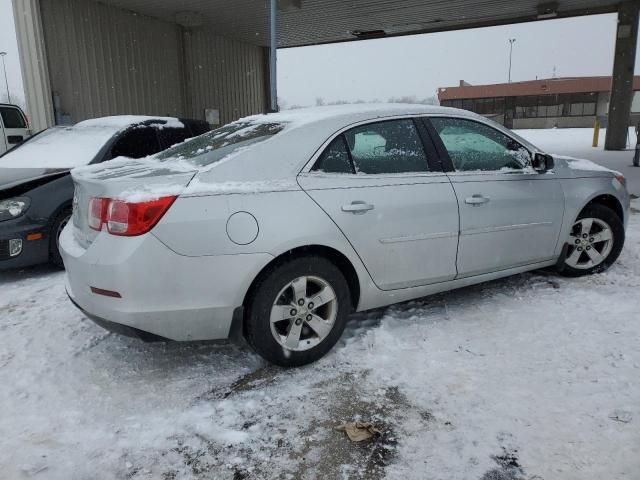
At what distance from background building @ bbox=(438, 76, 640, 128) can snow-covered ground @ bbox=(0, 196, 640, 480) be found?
1655 inches

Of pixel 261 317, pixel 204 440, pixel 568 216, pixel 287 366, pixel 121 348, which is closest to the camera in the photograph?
pixel 204 440

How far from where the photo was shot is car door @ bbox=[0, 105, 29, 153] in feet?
30.6

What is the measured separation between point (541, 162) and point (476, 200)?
0.77m

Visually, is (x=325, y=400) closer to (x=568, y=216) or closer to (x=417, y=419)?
(x=417, y=419)

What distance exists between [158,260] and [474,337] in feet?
6.68

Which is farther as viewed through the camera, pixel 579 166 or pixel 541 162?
pixel 579 166

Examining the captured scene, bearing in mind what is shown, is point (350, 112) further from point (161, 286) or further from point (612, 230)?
point (612, 230)

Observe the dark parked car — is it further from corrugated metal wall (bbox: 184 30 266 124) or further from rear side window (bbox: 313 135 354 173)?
corrugated metal wall (bbox: 184 30 266 124)

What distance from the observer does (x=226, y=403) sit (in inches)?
102

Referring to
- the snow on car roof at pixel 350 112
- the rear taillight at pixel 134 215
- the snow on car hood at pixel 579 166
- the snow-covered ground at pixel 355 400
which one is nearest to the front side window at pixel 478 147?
the snow on car roof at pixel 350 112

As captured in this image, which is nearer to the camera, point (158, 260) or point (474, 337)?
point (158, 260)

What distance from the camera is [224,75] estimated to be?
17.2 m

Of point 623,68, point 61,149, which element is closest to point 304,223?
point 61,149

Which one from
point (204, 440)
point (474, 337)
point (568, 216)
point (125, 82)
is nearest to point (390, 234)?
point (474, 337)
